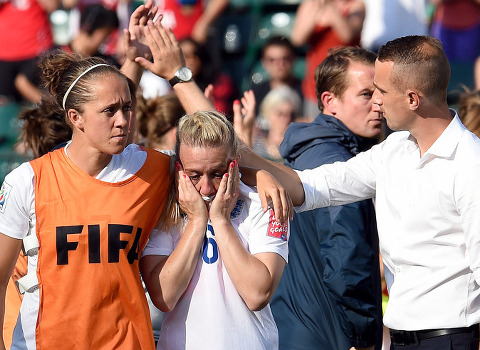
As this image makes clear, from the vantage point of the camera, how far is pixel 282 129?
8086mm

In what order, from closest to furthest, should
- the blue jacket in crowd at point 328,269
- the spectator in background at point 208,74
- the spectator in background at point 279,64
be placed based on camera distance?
the blue jacket in crowd at point 328,269, the spectator in background at point 208,74, the spectator in background at point 279,64

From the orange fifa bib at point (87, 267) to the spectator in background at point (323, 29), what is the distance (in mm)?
5120

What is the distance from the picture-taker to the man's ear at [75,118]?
10.9 ft

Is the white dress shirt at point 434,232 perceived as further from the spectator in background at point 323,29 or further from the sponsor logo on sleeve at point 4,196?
the spectator in background at point 323,29

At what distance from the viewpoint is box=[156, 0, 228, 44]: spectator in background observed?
31.2ft

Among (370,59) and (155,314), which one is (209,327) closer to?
(155,314)

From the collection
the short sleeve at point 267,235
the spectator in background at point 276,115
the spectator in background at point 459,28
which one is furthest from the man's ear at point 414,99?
the spectator in background at point 459,28

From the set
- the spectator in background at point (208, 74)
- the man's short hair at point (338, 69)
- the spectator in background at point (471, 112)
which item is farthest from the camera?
the spectator in background at point (208, 74)

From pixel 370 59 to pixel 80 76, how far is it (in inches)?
67.3

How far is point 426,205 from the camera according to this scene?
3270 millimetres

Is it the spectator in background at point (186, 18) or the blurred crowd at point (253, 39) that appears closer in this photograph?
the blurred crowd at point (253, 39)

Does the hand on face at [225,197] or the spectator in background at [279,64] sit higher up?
the spectator in background at [279,64]

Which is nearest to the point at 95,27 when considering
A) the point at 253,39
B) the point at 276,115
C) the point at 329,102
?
the point at 276,115

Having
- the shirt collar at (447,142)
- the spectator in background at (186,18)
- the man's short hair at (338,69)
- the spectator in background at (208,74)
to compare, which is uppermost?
the spectator in background at (186,18)
